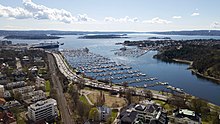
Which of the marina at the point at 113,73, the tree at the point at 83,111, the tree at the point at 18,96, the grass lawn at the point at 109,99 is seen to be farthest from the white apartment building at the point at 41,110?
the marina at the point at 113,73

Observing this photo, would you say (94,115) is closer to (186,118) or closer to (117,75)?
(186,118)

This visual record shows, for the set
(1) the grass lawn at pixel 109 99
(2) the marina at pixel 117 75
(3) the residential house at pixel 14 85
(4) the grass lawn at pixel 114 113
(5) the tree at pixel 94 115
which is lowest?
(2) the marina at pixel 117 75

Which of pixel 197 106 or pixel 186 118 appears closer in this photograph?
pixel 186 118

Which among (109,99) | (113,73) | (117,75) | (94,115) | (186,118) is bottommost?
(117,75)

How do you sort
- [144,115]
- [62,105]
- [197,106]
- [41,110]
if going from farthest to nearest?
[62,105] < [197,106] < [41,110] < [144,115]

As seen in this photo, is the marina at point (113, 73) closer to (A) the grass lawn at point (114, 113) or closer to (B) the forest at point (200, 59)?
(B) the forest at point (200, 59)

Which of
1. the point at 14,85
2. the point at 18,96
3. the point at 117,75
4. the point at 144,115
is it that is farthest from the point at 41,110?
the point at 117,75

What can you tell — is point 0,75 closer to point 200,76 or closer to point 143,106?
point 143,106

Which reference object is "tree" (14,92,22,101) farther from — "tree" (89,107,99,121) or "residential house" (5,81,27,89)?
"tree" (89,107,99,121)
